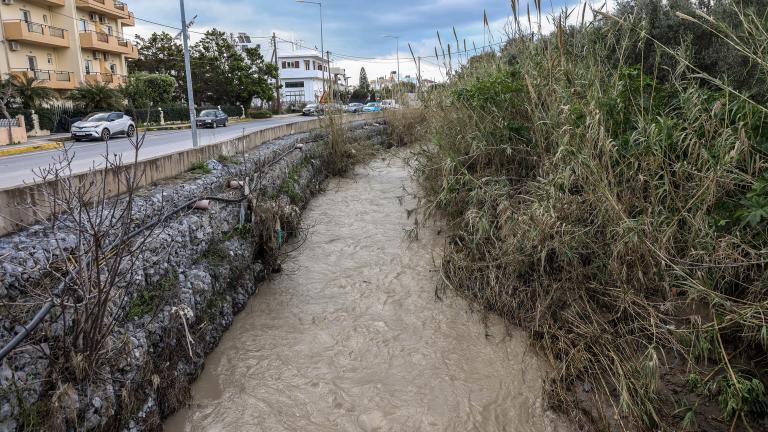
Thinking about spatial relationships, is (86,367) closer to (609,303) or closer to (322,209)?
(609,303)

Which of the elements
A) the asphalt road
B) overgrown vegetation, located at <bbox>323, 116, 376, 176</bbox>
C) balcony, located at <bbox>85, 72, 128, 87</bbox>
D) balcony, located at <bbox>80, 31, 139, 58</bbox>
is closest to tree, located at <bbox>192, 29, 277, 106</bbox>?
balcony, located at <bbox>80, 31, 139, 58</bbox>

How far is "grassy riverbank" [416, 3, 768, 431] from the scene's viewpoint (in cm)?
263

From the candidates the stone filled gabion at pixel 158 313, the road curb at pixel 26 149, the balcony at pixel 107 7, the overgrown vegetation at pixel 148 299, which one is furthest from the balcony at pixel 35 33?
the overgrown vegetation at pixel 148 299

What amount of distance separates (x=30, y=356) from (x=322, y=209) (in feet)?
20.5

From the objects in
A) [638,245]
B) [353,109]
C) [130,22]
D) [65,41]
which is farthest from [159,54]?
[638,245]

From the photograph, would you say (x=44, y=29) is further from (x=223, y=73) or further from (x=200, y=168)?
(x=200, y=168)

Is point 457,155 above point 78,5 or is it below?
below

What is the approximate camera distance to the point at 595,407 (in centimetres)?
302

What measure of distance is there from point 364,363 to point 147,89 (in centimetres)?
2716

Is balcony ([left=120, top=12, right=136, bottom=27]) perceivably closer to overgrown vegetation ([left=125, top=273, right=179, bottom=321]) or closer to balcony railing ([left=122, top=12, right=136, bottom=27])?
→ balcony railing ([left=122, top=12, right=136, bottom=27])

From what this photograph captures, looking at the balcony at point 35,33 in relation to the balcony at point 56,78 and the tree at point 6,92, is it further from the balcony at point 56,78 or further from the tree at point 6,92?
the tree at point 6,92

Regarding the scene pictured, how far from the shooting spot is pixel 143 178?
4.56 m

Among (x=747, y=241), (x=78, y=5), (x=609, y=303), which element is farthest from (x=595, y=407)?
(x=78, y=5)

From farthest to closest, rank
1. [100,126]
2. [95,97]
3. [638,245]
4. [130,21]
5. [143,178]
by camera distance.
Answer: [130,21] → [95,97] → [100,126] → [143,178] → [638,245]
